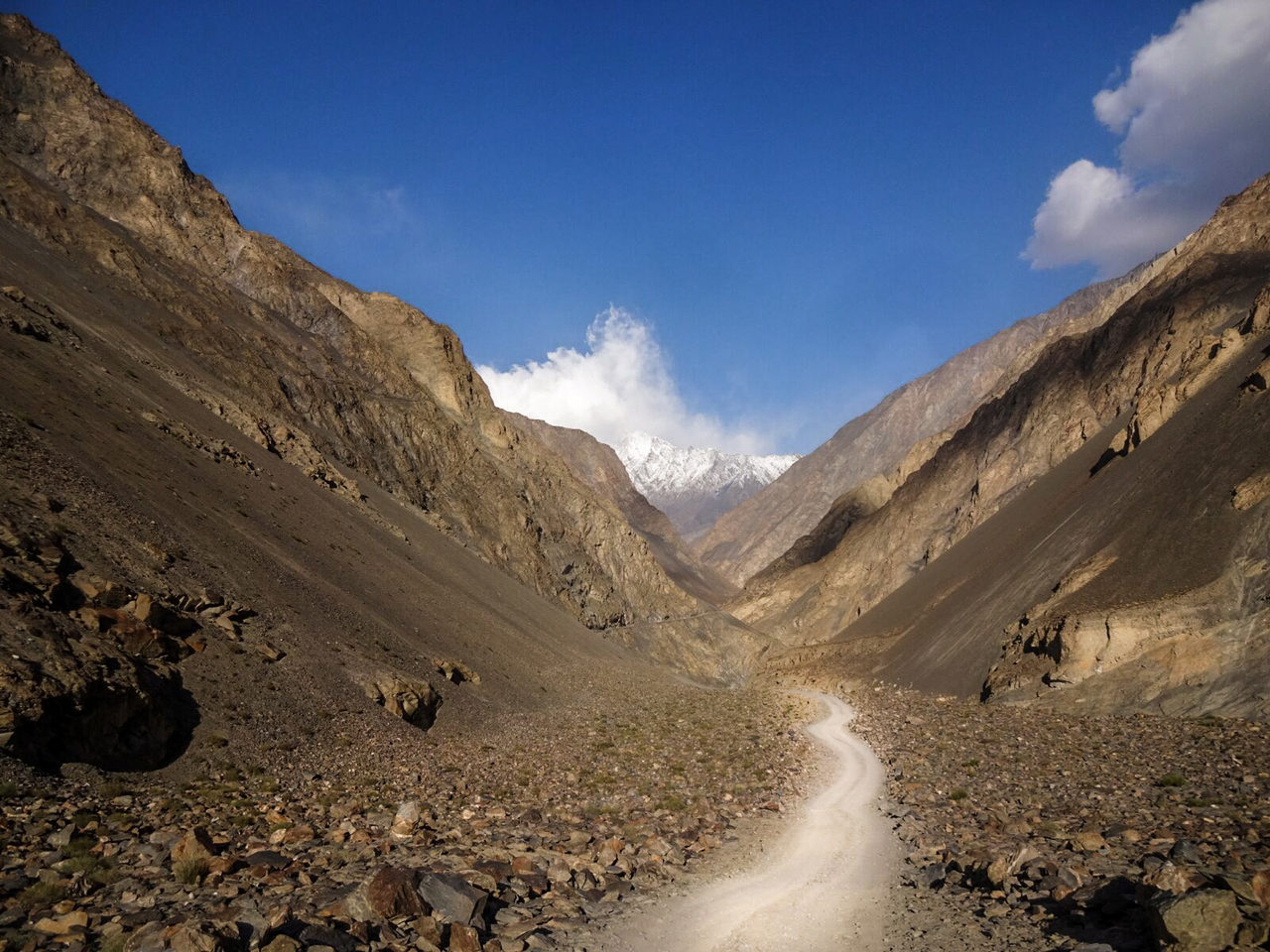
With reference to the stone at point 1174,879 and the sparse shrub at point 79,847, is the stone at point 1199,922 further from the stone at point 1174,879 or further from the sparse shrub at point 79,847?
the sparse shrub at point 79,847

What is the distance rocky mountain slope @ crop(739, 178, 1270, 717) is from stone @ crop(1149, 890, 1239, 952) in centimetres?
1770

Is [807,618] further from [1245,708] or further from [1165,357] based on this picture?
[1245,708]

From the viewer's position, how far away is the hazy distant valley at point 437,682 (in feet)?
27.1

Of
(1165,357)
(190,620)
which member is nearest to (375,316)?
(190,620)

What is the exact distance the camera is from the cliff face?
140ft

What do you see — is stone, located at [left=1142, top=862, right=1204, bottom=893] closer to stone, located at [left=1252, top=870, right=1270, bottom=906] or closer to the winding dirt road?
stone, located at [left=1252, top=870, right=1270, bottom=906]

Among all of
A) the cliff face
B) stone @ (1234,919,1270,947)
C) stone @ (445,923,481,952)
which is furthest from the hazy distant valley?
the cliff face

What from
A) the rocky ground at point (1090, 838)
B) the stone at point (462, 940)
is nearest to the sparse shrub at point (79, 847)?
the stone at point (462, 940)

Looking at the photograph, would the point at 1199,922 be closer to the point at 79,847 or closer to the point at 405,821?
the point at 405,821

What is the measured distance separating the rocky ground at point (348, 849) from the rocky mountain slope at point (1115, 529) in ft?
55.6

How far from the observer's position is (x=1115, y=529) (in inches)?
1394

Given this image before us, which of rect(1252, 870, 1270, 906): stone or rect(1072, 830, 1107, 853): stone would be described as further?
rect(1072, 830, 1107, 853): stone

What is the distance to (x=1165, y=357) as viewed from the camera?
224 ft

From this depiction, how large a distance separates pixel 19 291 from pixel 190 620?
23.2 metres
